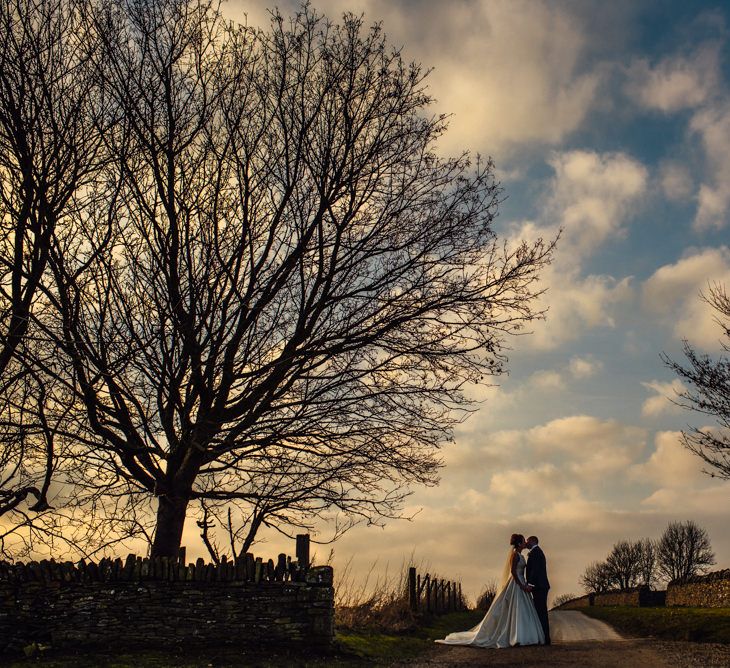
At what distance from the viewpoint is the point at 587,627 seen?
77.3 ft

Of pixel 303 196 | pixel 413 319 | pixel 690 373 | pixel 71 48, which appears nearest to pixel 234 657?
pixel 413 319

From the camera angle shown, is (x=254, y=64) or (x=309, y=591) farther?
(x=254, y=64)

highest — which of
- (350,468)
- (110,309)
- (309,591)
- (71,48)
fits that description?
(71,48)

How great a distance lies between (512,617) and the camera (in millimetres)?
15297

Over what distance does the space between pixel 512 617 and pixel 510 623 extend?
13 cm

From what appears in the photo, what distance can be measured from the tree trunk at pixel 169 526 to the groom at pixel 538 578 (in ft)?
24.2

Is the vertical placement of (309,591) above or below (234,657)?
above

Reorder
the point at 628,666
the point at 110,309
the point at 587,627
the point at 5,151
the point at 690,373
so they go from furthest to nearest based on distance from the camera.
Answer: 1. the point at 587,627
2. the point at 690,373
3. the point at 110,309
4. the point at 5,151
5. the point at 628,666

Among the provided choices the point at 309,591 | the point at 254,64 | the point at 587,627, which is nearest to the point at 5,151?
the point at 254,64

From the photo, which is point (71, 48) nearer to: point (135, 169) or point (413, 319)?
point (135, 169)

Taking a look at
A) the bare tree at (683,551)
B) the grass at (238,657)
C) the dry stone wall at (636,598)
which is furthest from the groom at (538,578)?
the bare tree at (683,551)

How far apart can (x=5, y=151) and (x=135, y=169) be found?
2.46m

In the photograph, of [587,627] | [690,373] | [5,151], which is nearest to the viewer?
[5,151]

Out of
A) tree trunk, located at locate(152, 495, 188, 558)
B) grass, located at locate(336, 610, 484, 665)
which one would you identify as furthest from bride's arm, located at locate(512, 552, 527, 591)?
tree trunk, located at locate(152, 495, 188, 558)
